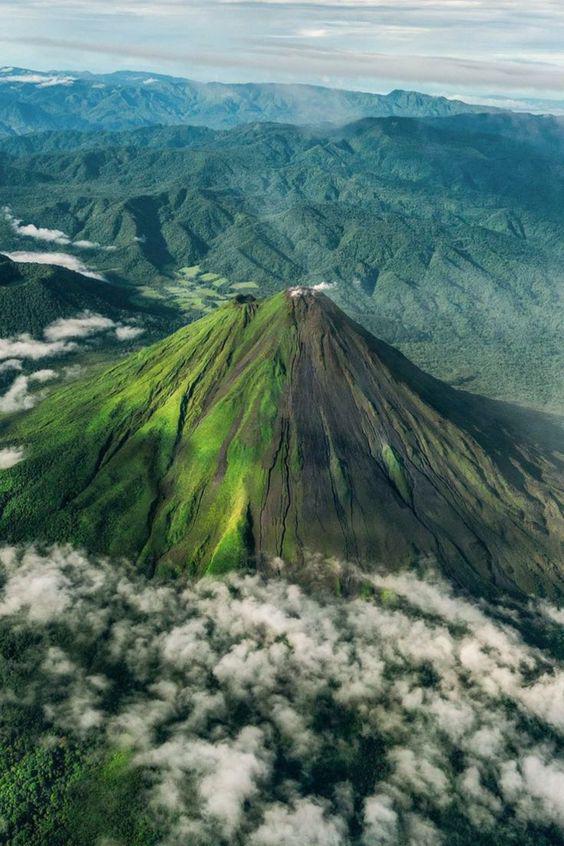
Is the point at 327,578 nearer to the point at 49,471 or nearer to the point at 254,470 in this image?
the point at 254,470

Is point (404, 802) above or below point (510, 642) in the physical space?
below

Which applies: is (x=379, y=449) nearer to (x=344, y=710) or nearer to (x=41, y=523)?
(x=344, y=710)

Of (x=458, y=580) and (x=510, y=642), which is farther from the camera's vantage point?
(x=458, y=580)

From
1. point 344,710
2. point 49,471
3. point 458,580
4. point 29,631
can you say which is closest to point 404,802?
point 344,710

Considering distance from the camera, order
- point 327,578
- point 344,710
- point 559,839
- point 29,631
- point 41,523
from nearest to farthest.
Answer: point 559,839
point 344,710
point 29,631
point 327,578
point 41,523

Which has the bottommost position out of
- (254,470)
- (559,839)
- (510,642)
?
(559,839)

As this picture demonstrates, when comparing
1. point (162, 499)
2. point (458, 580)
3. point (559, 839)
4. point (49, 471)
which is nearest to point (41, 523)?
point (49, 471)

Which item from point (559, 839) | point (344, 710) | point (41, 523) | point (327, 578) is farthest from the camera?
point (41, 523)
